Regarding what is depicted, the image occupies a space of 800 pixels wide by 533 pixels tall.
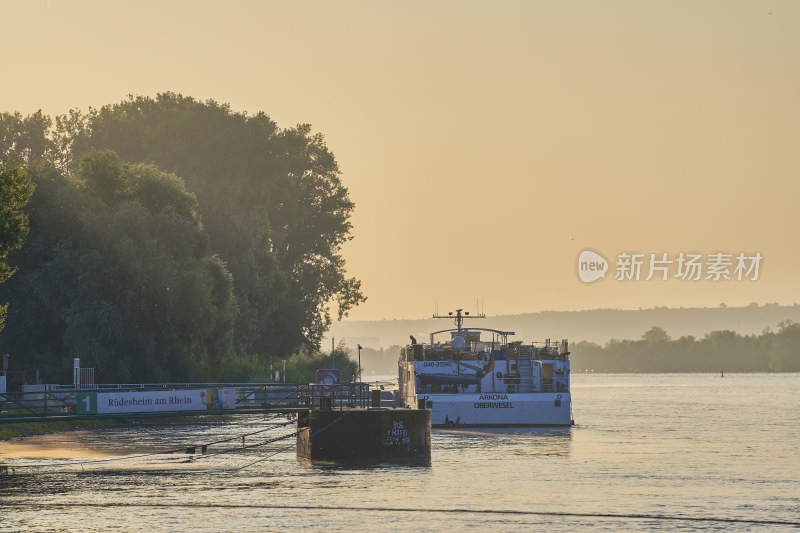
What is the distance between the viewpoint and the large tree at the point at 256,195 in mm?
114562

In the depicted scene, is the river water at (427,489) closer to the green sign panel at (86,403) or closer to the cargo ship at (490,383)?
the green sign panel at (86,403)

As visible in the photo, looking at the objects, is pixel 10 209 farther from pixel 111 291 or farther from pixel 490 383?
pixel 490 383

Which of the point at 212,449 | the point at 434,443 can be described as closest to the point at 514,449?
the point at 434,443

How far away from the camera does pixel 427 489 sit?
43.2 m

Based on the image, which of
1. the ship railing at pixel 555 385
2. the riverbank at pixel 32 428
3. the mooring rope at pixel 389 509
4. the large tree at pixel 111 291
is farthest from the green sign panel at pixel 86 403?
→ the ship railing at pixel 555 385

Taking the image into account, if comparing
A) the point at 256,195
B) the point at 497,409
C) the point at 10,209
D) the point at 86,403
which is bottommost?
the point at 497,409

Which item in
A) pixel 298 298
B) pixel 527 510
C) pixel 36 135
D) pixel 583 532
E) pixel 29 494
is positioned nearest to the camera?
pixel 583 532

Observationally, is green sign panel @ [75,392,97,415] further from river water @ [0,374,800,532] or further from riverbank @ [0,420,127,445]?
riverbank @ [0,420,127,445]

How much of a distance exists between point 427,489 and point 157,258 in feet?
159

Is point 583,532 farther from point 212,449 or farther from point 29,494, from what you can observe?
point 212,449

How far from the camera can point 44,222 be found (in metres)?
89.2

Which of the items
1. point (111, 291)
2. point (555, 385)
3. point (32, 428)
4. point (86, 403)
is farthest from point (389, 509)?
point (555, 385)

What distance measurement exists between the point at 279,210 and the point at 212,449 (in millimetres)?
70158

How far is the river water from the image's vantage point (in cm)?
3503
